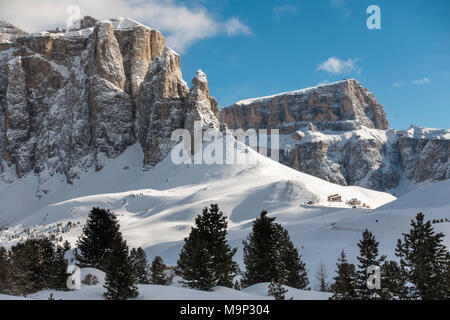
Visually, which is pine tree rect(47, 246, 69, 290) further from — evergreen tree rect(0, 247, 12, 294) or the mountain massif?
the mountain massif

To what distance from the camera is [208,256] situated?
75.0 ft

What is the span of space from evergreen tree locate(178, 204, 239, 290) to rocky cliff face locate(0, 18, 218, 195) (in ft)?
288

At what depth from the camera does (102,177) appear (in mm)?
116125

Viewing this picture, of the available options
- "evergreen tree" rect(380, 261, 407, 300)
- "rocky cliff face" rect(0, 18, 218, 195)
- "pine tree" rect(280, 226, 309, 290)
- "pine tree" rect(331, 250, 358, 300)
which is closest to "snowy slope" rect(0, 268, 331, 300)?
"pine tree" rect(331, 250, 358, 300)

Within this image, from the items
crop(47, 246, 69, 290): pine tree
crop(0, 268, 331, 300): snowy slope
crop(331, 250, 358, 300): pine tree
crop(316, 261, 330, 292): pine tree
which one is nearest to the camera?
crop(0, 268, 331, 300): snowy slope

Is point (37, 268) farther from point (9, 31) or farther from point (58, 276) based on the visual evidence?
point (9, 31)

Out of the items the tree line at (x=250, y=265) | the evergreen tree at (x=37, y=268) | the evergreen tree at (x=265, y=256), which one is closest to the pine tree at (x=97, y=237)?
the tree line at (x=250, y=265)

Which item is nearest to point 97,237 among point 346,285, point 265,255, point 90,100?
point 265,255

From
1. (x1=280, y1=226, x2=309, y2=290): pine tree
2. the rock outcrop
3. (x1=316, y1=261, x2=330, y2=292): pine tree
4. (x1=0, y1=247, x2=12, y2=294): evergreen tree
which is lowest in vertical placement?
(x1=316, y1=261, x2=330, y2=292): pine tree

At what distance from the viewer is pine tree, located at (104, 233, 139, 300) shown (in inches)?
738

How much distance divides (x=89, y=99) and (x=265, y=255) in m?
117

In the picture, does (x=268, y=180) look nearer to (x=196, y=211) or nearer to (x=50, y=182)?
(x=196, y=211)

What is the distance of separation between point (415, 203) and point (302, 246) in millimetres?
20596

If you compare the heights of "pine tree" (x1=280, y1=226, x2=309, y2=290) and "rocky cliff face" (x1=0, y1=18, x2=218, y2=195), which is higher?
"rocky cliff face" (x1=0, y1=18, x2=218, y2=195)
